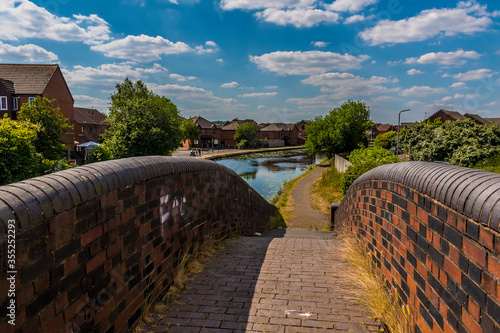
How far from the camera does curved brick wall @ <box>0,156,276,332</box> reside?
1.90 m

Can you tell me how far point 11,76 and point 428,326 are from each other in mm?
43086

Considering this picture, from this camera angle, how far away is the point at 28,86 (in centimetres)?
3425

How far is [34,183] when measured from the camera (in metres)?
2.14

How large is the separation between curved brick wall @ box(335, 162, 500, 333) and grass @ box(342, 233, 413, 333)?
133 millimetres

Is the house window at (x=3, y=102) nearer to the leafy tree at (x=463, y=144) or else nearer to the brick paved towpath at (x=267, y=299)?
the brick paved towpath at (x=267, y=299)

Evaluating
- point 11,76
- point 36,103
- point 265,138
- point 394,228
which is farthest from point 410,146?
point 265,138

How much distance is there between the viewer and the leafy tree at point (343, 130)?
42031 mm

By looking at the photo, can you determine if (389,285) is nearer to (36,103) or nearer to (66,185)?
(66,185)

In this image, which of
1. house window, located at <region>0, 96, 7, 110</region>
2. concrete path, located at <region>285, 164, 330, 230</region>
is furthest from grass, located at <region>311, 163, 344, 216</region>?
house window, located at <region>0, 96, 7, 110</region>

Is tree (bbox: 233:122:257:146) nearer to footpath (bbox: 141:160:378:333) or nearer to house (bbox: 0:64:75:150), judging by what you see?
house (bbox: 0:64:75:150)

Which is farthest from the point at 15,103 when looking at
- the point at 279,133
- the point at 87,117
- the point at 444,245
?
the point at 279,133

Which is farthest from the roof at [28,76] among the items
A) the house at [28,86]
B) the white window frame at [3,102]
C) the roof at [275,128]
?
the roof at [275,128]

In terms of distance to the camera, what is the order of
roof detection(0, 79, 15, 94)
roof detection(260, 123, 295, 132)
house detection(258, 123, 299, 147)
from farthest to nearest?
roof detection(260, 123, 295, 132) → house detection(258, 123, 299, 147) → roof detection(0, 79, 15, 94)

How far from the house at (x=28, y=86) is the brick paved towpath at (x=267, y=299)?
36.1 m
